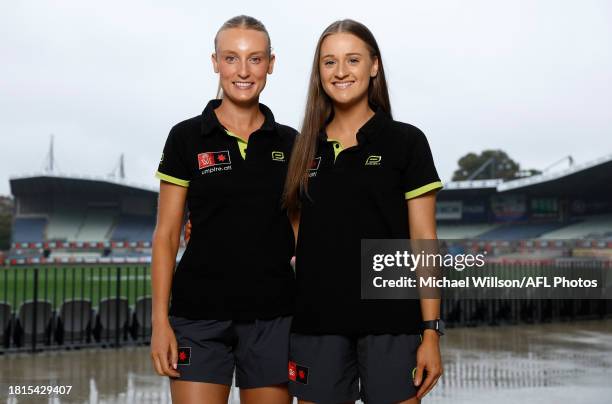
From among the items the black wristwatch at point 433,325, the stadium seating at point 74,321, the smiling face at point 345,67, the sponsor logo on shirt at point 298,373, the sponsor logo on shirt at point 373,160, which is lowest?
the stadium seating at point 74,321

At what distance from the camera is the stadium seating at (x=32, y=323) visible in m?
8.25

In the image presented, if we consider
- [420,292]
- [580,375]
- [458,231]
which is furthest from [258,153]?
[458,231]

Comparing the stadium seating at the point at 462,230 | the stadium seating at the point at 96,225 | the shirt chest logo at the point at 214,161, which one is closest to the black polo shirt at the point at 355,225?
the shirt chest logo at the point at 214,161

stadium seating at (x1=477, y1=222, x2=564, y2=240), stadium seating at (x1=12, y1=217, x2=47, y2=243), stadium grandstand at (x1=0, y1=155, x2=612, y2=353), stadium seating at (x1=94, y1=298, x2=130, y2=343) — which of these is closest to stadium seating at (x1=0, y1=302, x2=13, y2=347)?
stadium grandstand at (x1=0, y1=155, x2=612, y2=353)

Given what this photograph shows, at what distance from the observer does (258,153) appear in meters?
2.53

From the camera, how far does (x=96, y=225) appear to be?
1943 inches

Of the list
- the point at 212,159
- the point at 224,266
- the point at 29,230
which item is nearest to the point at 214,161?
the point at 212,159

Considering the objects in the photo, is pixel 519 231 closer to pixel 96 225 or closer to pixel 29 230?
pixel 96 225

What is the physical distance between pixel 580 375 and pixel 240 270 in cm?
601

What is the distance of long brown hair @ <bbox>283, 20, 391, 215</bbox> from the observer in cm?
238

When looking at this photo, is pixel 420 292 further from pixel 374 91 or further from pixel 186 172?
pixel 186 172

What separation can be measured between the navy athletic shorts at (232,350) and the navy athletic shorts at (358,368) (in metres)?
0.13

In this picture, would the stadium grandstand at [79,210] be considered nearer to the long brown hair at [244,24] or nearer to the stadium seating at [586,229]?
the stadium seating at [586,229]

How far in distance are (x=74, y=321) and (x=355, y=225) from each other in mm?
7197
